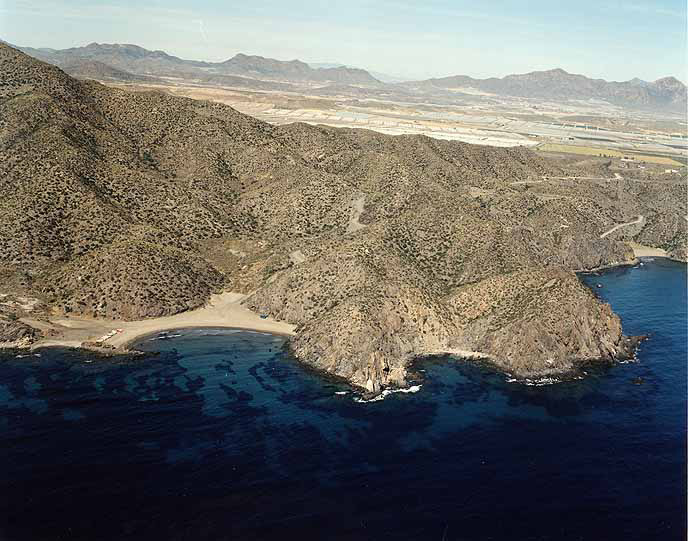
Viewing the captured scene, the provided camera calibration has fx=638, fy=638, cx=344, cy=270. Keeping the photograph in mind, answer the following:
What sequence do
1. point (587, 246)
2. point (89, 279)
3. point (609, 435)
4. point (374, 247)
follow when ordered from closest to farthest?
point (609, 435) → point (89, 279) → point (374, 247) → point (587, 246)

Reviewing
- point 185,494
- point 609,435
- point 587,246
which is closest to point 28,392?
point 185,494

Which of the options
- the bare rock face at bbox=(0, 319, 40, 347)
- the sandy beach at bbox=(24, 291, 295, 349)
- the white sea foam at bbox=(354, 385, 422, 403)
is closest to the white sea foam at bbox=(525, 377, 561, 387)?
the white sea foam at bbox=(354, 385, 422, 403)

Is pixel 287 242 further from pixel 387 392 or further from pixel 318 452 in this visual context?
pixel 318 452

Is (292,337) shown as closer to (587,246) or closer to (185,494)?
(185,494)

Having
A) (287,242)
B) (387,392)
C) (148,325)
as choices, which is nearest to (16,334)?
(148,325)

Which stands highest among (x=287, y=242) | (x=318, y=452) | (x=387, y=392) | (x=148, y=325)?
(x=287, y=242)

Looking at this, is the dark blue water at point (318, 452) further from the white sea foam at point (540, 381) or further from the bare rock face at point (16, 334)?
the bare rock face at point (16, 334)

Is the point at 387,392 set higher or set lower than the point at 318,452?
higher
